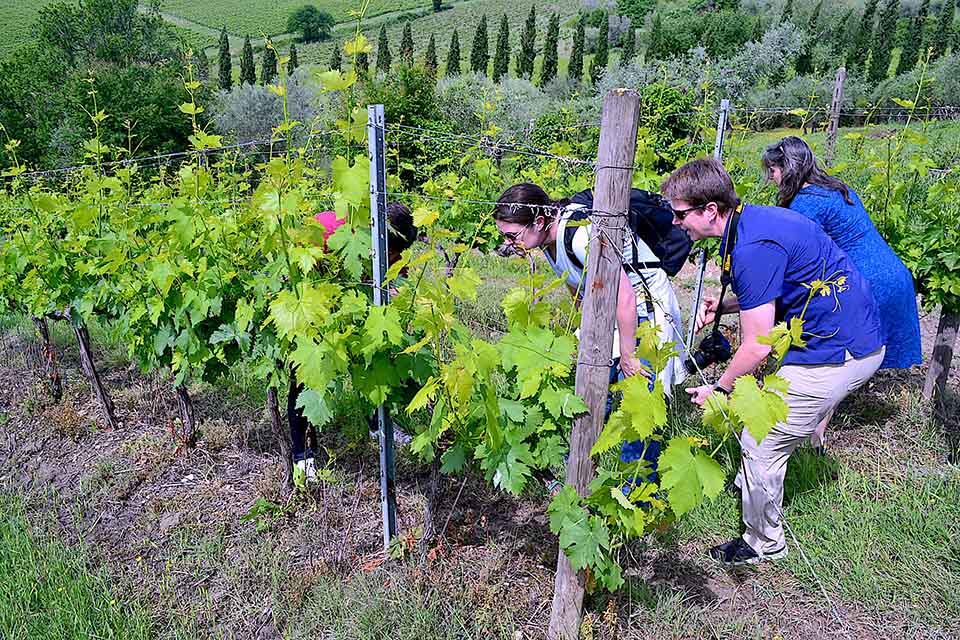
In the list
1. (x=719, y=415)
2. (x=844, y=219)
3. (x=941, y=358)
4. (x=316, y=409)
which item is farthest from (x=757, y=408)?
(x=941, y=358)

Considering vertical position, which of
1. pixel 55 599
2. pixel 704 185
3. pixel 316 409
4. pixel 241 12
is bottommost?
pixel 55 599

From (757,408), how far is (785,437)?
895 millimetres

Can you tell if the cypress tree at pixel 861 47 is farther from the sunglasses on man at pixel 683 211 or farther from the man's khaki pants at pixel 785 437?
the sunglasses on man at pixel 683 211

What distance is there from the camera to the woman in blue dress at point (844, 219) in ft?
9.46

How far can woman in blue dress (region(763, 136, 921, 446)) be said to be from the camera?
9.46 ft

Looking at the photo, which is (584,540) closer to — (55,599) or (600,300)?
(600,300)

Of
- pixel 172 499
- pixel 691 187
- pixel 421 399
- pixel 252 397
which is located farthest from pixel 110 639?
pixel 691 187

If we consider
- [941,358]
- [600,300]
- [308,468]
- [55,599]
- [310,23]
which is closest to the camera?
[600,300]

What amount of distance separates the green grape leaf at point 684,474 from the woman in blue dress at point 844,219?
1.61m

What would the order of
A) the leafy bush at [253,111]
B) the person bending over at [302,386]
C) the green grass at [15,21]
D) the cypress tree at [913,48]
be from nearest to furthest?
the person bending over at [302,386] < the leafy bush at [253,111] < the cypress tree at [913,48] < the green grass at [15,21]

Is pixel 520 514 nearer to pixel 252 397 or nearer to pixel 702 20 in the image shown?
pixel 252 397

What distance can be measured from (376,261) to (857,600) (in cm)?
237

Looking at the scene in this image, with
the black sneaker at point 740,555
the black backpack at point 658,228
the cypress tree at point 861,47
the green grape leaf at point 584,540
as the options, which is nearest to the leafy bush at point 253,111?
the black backpack at point 658,228

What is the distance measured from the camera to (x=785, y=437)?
2.47m
